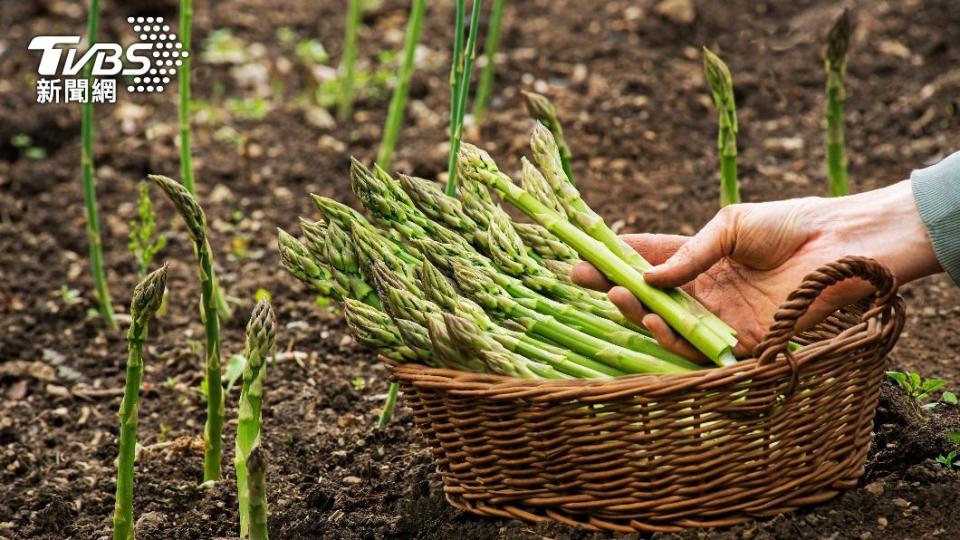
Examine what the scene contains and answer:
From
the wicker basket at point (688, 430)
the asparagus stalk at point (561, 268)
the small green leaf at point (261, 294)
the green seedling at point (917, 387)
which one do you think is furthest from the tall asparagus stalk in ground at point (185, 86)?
the green seedling at point (917, 387)

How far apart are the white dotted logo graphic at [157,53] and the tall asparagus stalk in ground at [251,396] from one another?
373 cm

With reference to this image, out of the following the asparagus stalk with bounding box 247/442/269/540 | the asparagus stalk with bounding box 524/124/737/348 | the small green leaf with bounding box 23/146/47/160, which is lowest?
the small green leaf with bounding box 23/146/47/160

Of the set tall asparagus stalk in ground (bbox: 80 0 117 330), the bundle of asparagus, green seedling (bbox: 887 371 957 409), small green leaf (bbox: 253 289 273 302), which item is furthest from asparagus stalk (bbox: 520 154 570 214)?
tall asparagus stalk in ground (bbox: 80 0 117 330)

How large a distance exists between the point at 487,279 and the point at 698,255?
53 centimetres

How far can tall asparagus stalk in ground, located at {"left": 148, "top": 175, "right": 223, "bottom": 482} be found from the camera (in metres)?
3.16

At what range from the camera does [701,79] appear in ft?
20.0

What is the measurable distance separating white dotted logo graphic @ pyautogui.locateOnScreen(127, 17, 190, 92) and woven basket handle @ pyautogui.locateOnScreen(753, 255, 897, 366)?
441 cm

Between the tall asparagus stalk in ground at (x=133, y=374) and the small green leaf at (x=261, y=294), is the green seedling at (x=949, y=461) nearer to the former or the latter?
the tall asparagus stalk in ground at (x=133, y=374)

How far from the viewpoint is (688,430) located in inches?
105

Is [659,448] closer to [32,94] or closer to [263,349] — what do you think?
[263,349]

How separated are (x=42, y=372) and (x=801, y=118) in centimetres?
371

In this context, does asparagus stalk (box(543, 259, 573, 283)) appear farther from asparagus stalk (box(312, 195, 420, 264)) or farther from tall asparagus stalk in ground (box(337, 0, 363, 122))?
tall asparagus stalk in ground (box(337, 0, 363, 122))

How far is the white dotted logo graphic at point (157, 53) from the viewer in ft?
20.5

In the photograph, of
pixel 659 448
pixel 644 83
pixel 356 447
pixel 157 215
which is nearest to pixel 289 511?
pixel 356 447
